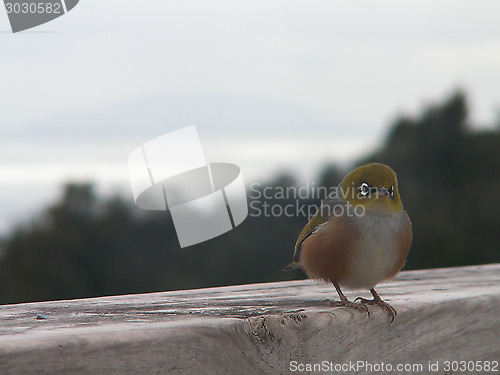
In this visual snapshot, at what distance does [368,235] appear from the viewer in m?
3.81

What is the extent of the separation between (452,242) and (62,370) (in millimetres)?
39992

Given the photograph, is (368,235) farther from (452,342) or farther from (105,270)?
(105,270)

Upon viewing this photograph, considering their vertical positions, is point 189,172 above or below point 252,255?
above

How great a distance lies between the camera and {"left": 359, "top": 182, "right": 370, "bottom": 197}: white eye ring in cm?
392

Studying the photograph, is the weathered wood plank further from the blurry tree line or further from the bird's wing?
the blurry tree line

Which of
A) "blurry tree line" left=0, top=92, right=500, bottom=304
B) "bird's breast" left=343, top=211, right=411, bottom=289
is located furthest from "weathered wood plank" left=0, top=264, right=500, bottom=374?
"blurry tree line" left=0, top=92, right=500, bottom=304

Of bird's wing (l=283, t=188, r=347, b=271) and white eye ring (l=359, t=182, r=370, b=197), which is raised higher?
white eye ring (l=359, t=182, r=370, b=197)

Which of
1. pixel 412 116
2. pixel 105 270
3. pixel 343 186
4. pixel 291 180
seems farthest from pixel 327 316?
pixel 412 116

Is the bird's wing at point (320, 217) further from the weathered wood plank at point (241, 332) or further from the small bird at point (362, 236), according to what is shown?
the weathered wood plank at point (241, 332)

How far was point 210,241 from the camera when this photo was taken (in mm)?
45781

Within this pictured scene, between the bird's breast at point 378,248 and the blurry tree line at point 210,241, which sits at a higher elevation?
the bird's breast at point 378,248

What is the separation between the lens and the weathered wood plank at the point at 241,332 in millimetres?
1938

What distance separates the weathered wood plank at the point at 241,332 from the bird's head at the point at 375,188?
1.63 ft

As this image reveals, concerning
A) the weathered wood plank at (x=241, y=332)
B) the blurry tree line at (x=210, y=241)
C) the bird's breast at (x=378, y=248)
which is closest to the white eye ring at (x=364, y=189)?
the bird's breast at (x=378, y=248)
